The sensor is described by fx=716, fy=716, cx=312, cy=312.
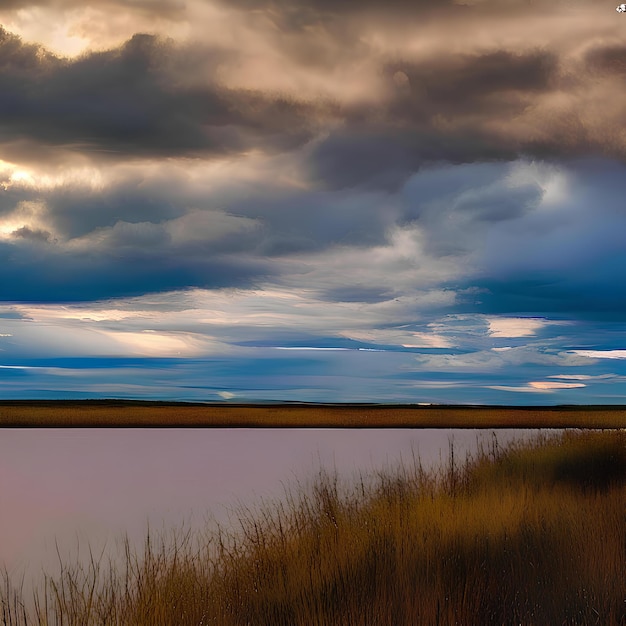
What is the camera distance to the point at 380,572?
7062 mm

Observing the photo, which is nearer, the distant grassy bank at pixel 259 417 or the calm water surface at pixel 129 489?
the calm water surface at pixel 129 489

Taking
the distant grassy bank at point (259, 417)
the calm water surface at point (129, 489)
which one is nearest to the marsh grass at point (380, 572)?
the calm water surface at point (129, 489)

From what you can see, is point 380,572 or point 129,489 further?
point 129,489

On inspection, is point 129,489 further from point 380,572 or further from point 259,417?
point 259,417

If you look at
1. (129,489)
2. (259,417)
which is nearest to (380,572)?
(129,489)

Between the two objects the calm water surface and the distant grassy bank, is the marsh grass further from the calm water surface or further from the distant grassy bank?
the distant grassy bank

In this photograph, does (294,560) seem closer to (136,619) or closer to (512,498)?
(136,619)

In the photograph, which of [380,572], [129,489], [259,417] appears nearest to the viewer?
[380,572]

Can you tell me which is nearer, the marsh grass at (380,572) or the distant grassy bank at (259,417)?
the marsh grass at (380,572)

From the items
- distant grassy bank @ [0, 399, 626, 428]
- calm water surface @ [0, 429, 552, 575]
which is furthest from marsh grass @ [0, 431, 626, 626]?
distant grassy bank @ [0, 399, 626, 428]

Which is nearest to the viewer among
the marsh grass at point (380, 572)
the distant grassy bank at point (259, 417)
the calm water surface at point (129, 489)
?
the marsh grass at point (380, 572)

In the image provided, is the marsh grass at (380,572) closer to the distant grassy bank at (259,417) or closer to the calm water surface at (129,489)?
the calm water surface at (129,489)

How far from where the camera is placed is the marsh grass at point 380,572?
19.9 ft

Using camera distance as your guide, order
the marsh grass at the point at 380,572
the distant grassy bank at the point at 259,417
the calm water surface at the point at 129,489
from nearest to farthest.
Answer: the marsh grass at the point at 380,572 → the calm water surface at the point at 129,489 → the distant grassy bank at the point at 259,417
